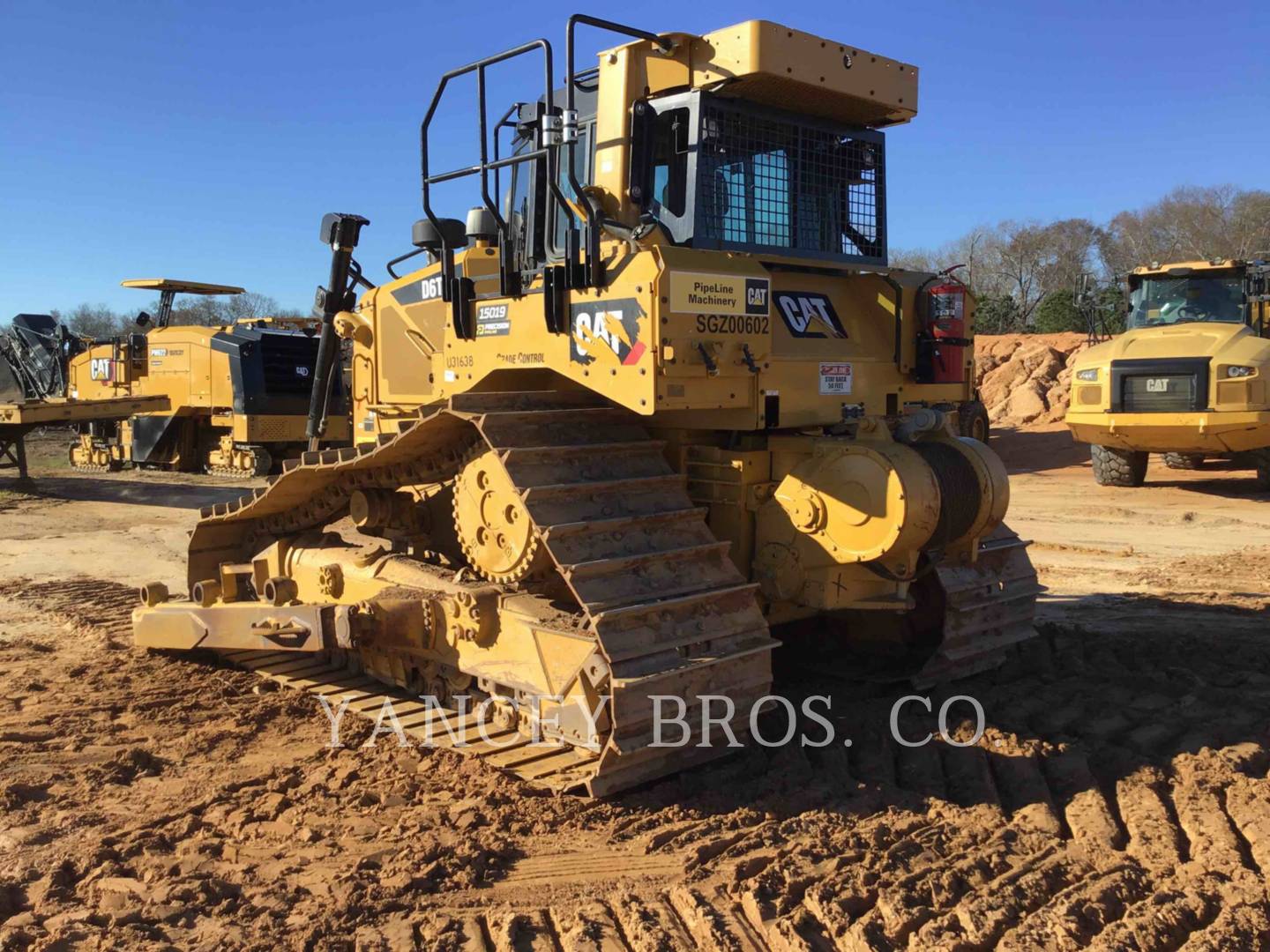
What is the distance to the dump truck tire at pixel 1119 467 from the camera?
15523 mm

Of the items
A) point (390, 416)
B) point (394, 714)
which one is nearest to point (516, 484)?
point (394, 714)

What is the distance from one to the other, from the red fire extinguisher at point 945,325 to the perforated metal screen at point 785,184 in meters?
0.38

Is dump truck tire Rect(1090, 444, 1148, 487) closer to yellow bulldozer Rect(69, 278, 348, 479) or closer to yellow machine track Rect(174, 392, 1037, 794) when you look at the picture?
yellow machine track Rect(174, 392, 1037, 794)

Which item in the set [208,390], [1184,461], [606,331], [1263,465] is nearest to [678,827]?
[606,331]

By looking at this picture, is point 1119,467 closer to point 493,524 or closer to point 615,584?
point 493,524

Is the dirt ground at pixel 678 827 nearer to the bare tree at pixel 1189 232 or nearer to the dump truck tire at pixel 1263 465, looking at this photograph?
the dump truck tire at pixel 1263 465

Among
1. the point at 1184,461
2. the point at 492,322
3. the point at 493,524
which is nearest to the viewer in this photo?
the point at 493,524

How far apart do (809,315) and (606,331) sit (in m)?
1.29

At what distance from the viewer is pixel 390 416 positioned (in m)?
6.95

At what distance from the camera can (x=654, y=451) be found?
513 cm

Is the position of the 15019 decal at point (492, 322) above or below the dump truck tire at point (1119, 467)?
above

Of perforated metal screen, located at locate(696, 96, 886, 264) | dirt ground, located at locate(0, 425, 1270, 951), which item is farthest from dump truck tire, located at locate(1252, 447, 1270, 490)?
perforated metal screen, located at locate(696, 96, 886, 264)

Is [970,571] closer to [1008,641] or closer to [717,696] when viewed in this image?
[1008,641]

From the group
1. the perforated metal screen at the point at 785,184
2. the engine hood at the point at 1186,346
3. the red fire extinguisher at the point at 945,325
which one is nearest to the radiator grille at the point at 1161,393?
the engine hood at the point at 1186,346
